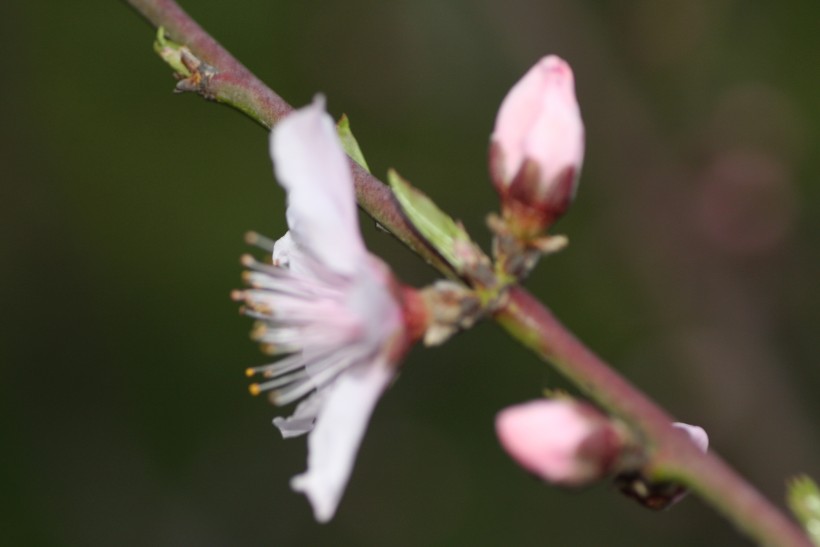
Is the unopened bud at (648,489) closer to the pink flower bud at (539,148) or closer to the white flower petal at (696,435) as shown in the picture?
the white flower petal at (696,435)

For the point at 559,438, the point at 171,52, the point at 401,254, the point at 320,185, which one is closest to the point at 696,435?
the point at 559,438

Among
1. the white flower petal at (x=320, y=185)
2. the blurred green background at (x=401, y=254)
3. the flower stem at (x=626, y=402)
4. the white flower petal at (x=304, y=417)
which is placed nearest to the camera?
the flower stem at (x=626, y=402)

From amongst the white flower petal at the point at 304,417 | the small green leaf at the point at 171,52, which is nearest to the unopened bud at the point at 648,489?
the white flower petal at the point at 304,417

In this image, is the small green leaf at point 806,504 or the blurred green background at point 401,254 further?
the blurred green background at point 401,254

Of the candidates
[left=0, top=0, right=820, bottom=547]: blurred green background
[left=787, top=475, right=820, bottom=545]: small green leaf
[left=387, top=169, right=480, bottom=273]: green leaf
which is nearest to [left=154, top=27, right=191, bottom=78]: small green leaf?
[left=387, top=169, right=480, bottom=273]: green leaf

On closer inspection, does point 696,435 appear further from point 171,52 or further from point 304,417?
point 171,52

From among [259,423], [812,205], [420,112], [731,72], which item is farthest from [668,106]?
[259,423]

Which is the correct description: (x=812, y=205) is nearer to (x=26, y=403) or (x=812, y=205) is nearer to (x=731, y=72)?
(x=731, y=72)
